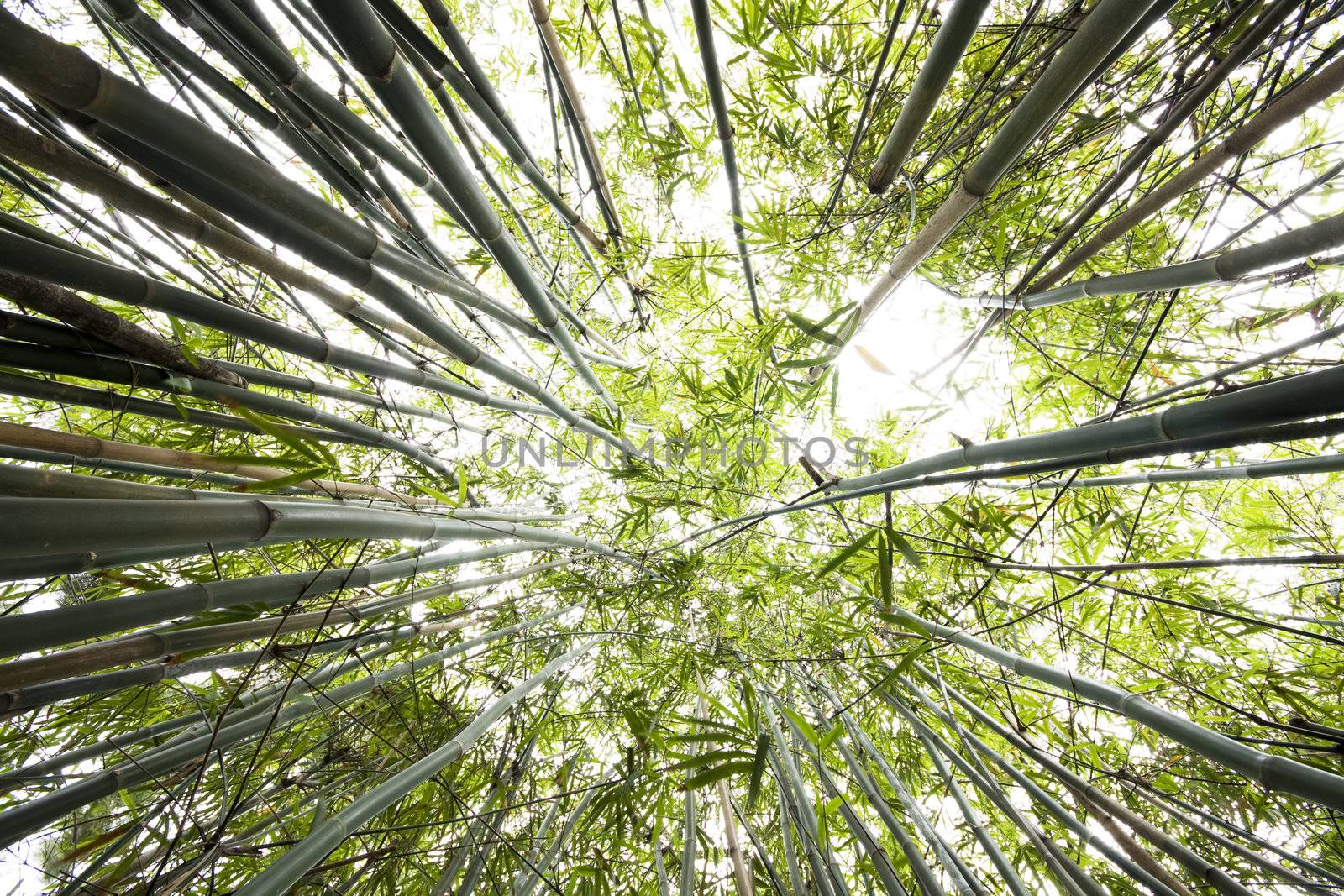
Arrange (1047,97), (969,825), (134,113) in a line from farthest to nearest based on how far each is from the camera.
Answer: (969,825) < (1047,97) < (134,113)

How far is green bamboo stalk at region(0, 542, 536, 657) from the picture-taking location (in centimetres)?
55

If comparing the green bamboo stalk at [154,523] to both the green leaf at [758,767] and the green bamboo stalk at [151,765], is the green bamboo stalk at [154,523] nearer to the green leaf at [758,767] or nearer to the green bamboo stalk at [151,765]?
the green bamboo stalk at [151,765]

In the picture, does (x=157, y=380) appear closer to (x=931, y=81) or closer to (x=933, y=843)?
(x=931, y=81)

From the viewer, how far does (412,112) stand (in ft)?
2.28

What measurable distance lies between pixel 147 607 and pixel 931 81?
1.54m

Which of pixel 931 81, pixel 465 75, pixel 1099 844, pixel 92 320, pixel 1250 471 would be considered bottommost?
pixel 1099 844

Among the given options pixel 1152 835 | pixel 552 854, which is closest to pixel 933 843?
pixel 1152 835

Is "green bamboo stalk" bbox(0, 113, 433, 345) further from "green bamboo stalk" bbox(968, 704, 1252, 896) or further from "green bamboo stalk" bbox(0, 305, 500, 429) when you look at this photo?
"green bamboo stalk" bbox(968, 704, 1252, 896)

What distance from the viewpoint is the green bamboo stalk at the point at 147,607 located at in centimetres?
55

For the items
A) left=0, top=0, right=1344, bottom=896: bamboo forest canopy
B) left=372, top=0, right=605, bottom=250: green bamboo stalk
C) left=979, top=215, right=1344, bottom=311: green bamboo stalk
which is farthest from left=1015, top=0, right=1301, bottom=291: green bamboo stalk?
left=372, top=0, right=605, bottom=250: green bamboo stalk

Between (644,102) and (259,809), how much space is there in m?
3.35

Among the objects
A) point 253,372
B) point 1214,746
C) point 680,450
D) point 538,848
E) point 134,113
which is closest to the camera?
point 134,113

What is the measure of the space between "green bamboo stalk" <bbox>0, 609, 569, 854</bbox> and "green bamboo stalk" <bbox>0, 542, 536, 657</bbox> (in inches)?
8.5

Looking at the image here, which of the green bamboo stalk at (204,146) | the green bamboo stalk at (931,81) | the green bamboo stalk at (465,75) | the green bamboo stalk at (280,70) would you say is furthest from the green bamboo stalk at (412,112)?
the green bamboo stalk at (931,81)
